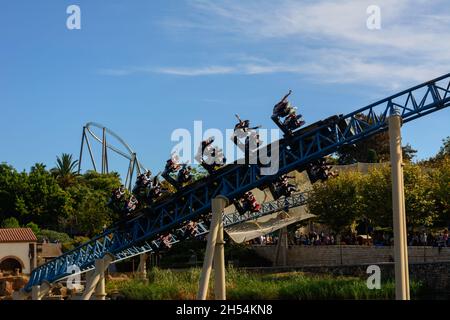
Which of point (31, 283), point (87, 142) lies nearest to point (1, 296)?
point (31, 283)

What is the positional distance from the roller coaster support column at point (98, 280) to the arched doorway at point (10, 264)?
27.4m

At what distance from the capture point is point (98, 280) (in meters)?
26.5

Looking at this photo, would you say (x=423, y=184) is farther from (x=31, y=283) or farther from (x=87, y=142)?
(x=87, y=142)

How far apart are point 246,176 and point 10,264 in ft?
114

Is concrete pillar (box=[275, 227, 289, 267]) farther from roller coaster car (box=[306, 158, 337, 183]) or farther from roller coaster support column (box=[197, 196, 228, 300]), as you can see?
roller coaster support column (box=[197, 196, 228, 300])

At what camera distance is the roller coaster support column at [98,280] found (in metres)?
26.1

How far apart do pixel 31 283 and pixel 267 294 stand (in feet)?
36.6

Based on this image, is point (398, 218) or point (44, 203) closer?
point (398, 218)

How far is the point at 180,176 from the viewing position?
81.7ft

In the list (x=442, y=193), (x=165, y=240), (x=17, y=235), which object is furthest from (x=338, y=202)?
(x=17, y=235)

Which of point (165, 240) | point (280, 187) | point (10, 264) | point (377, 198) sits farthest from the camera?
point (10, 264)

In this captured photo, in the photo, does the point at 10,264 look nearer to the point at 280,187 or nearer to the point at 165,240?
the point at 165,240

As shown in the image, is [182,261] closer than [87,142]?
Yes
